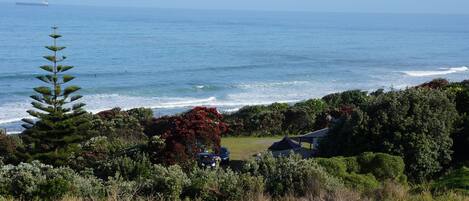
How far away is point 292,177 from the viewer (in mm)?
8758

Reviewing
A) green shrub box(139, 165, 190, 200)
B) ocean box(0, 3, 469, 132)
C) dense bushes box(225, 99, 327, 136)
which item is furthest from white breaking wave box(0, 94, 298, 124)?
green shrub box(139, 165, 190, 200)

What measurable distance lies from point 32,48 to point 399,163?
52.2 m

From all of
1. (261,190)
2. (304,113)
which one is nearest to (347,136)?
(261,190)

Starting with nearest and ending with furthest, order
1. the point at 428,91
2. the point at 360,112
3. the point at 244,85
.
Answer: the point at 360,112
the point at 428,91
the point at 244,85

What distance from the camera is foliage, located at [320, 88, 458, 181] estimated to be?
13.1m

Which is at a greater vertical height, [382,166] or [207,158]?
[382,166]

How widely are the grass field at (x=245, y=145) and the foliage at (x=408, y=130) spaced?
5.31 meters

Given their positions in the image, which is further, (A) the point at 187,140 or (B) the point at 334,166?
(A) the point at 187,140

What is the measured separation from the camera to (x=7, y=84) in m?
40.2

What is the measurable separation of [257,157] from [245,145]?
10788 millimetres

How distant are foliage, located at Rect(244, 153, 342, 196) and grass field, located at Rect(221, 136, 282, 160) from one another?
8950mm

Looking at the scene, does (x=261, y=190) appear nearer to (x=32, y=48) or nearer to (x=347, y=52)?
(x=32, y=48)

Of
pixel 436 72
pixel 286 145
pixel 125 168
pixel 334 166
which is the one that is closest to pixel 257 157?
pixel 334 166

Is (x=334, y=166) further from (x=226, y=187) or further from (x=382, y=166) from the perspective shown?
(x=226, y=187)
